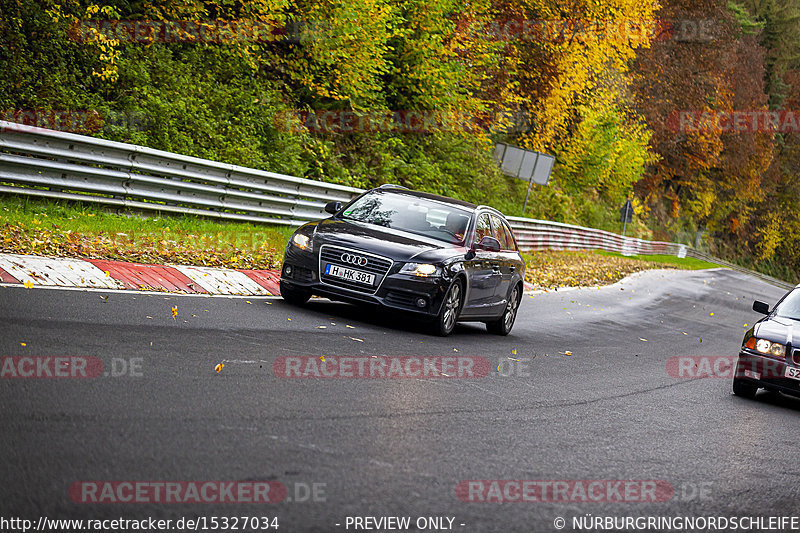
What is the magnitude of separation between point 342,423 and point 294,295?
231 inches

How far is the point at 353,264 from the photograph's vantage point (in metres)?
11.4

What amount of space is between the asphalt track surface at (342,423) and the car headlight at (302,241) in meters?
0.75

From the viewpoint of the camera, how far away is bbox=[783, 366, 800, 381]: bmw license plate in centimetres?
1055

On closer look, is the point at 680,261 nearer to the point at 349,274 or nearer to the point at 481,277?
the point at 481,277

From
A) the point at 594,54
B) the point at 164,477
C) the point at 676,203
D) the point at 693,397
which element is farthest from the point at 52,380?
the point at 676,203

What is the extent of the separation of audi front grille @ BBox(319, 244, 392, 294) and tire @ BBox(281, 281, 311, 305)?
1.56 ft

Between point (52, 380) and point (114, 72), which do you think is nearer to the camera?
point (52, 380)

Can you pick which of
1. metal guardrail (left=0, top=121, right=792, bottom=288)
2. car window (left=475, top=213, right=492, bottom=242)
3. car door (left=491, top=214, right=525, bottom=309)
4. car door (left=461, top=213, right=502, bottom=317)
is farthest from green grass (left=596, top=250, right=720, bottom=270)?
car door (left=461, top=213, right=502, bottom=317)

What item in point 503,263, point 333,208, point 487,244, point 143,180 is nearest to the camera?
point 487,244

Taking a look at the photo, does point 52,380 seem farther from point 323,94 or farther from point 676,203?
point 676,203

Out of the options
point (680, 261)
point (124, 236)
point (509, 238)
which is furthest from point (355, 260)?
point (680, 261)

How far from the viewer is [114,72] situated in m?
19.7

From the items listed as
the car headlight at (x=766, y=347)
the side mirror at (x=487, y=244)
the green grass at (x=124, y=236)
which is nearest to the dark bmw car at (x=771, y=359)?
the car headlight at (x=766, y=347)

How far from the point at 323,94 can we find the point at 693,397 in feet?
51.6
